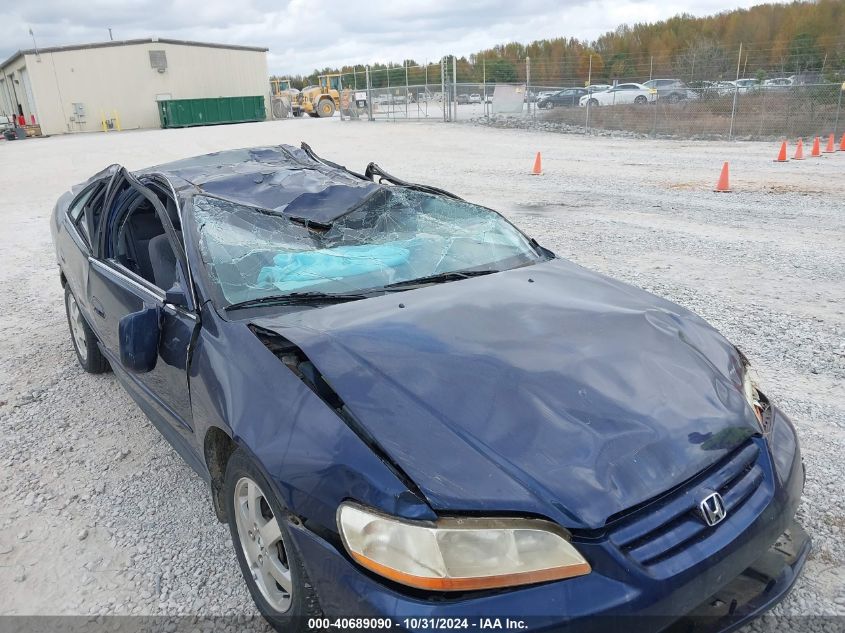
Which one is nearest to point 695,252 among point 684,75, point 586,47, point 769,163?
point 769,163

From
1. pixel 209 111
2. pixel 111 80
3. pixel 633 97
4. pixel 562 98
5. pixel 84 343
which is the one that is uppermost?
pixel 111 80

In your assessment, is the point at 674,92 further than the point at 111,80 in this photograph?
No

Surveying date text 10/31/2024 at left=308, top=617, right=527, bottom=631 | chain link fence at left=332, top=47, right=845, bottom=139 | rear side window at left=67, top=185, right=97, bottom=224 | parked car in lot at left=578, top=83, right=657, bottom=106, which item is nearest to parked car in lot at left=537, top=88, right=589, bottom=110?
chain link fence at left=332, top=47, right=845, bottom=139

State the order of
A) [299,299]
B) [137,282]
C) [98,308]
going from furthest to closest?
1. [98,308]
2. [137,282]
3. [299,299]

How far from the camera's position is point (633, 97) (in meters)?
29.4

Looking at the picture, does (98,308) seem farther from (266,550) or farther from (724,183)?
(724,183)

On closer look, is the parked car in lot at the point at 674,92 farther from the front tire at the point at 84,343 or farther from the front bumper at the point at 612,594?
the front bumper at the point at 612,594

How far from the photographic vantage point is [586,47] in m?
56.4

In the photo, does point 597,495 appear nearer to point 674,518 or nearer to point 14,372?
point 674,518

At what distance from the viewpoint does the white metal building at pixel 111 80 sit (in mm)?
39875

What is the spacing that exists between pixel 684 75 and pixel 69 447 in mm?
30301

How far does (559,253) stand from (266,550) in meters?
5.58

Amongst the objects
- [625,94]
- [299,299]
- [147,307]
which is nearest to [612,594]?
[299,299]

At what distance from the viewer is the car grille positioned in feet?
5.51
